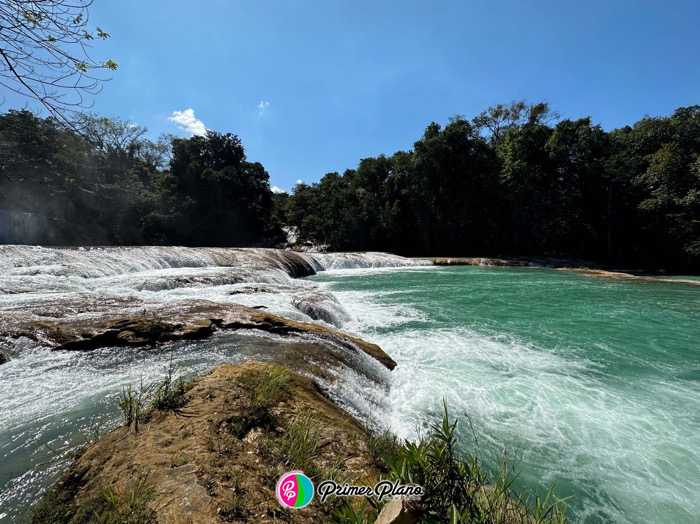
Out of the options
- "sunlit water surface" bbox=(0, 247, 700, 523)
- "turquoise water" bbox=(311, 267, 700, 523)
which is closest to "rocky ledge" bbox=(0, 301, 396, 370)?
"sunlit water surface" bbox=(0, 247, 700, 523)

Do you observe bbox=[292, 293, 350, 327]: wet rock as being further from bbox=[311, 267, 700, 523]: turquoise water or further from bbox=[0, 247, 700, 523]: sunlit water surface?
bbox=[311, 267, 700, 523]: turquoise water

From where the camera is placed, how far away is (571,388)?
4.29 metres

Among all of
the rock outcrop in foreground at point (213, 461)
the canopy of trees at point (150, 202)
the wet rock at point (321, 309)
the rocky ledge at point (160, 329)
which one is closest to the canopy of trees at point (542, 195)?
the canopy of trees at point (150, 202)

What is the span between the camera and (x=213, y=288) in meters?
9.36

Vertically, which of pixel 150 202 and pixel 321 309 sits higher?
pixel 150 202

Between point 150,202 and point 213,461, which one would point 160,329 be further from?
point 150,202

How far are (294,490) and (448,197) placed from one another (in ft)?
88.6

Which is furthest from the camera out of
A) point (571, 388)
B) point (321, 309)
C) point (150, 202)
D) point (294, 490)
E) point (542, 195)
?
point (150, 202)

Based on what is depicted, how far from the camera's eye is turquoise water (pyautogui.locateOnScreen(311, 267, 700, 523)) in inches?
107

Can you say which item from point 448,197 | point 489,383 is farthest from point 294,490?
point 448,197

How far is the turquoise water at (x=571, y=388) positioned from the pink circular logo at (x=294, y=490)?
73.7 inches

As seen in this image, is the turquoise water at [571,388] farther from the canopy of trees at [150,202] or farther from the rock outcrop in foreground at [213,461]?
the canopy of trees at [150,202]

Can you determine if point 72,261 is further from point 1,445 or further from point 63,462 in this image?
point 63,462

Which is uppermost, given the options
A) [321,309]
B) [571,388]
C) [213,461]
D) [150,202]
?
[150,202]
